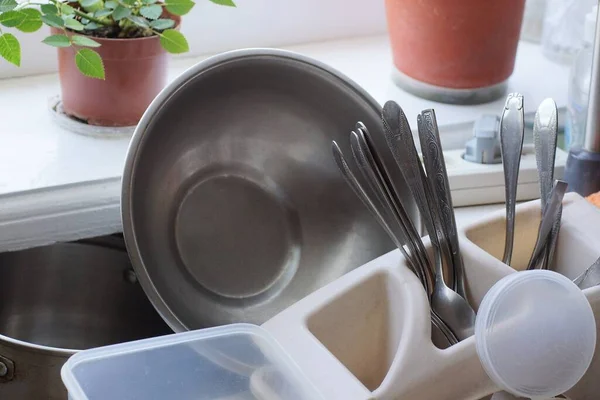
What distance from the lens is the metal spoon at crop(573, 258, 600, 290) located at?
0.58 metres

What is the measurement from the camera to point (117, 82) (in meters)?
0.79

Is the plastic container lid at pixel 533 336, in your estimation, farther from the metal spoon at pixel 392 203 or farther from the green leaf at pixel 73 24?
the green leaf at pixel 73 24

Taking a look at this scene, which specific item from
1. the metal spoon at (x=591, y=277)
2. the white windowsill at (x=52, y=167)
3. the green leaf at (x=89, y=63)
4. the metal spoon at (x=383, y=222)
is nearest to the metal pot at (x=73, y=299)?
the white windowsill at (x=52, y=167)

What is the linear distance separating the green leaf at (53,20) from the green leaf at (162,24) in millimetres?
79

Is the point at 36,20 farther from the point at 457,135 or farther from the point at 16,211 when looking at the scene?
the point at 457,135

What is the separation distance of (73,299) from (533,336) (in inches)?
19.9

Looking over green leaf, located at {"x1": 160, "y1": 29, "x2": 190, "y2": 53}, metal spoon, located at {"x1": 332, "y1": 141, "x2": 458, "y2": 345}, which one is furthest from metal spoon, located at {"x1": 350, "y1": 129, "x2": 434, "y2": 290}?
green leaf, located at {"x1": 160, "y1": 29, "x2": 190, "y2": 53}

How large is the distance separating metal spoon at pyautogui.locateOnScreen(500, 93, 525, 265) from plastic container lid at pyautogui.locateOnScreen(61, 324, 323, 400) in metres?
0.19

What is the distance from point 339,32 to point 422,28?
0.20 metres

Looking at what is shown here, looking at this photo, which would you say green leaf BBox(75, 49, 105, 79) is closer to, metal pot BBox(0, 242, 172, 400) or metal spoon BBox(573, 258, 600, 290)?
metal pot BBox(0, 242, 172, 400)

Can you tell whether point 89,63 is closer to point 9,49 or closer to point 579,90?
point 9,49

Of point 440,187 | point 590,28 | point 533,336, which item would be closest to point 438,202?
point 440,187

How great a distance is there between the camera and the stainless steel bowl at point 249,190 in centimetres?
70

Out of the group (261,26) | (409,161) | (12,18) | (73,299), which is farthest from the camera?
(261,26)
